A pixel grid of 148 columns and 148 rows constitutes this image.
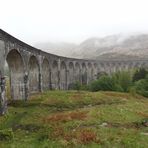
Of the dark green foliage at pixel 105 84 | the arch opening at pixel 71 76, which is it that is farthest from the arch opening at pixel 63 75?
the dark green foliage at pixel 105 84

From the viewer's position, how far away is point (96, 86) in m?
76.8

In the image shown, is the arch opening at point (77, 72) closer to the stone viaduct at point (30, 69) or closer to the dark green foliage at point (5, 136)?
the stone viaduct at point (30, 69)

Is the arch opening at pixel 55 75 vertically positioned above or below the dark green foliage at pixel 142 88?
above

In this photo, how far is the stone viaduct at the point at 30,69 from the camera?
41.0m

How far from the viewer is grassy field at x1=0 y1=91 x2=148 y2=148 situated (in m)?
23.1

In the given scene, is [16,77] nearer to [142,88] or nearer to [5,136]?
[5,136]

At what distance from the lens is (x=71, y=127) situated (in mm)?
29016

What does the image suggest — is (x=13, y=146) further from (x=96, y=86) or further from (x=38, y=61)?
(x=96, y=86)

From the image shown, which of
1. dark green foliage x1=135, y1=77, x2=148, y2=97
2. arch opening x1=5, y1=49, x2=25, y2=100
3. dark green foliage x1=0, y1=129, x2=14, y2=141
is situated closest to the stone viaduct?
arch opening x1=5, y1=49, x2=25, y2=100

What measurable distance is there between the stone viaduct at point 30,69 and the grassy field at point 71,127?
3562mm

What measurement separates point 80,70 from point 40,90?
4998cm

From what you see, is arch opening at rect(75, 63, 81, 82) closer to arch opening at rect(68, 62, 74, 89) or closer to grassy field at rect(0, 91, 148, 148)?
arch opening at rect(68, 62, 74, 89)

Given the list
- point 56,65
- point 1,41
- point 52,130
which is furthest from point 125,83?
point 52,130

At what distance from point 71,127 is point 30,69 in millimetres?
33815
